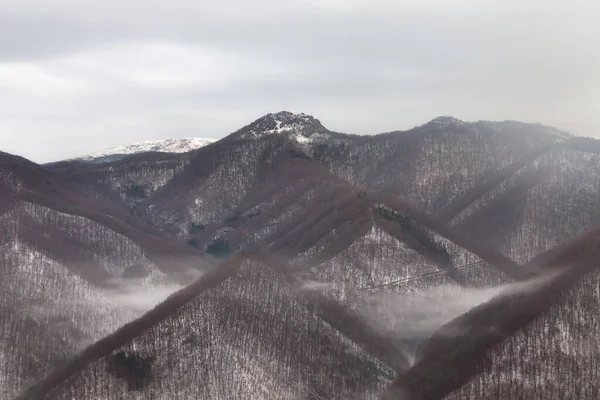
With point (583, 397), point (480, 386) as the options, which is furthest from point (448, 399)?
point (583, 397)

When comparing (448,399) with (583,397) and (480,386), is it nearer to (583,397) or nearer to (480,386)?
(480,386)
